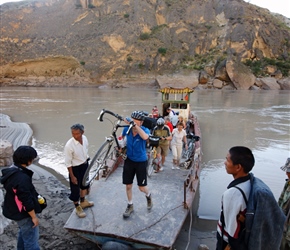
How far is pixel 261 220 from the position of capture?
192 cm

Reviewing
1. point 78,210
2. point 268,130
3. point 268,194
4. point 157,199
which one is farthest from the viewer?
point 268,130

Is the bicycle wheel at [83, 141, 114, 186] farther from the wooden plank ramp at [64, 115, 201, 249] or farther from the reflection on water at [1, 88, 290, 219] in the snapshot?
the reflection on water at [1, 88, 290, 219]

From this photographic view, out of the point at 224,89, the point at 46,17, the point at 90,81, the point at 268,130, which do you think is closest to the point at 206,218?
the point at 268,130

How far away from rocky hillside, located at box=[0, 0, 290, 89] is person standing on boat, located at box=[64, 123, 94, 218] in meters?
41.9

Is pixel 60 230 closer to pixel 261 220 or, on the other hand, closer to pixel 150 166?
pixel 150 166

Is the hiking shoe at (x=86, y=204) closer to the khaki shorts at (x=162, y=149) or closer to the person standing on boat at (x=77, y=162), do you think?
the person standing on boat at (x=77, y=162)

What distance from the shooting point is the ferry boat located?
3.34 m

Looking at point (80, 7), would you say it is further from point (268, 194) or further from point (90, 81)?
point (268, 194)

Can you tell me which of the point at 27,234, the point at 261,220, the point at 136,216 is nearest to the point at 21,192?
the point at 27,234

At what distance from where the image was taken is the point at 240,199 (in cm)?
193

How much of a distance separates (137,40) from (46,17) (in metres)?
25.5

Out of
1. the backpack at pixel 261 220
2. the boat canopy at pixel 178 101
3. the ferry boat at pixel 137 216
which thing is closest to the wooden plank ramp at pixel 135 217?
the ferry boat at pixel 137 216

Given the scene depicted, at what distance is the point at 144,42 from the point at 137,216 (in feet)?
175

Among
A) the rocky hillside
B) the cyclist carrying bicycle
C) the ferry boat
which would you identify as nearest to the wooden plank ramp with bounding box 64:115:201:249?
the ferry boat
